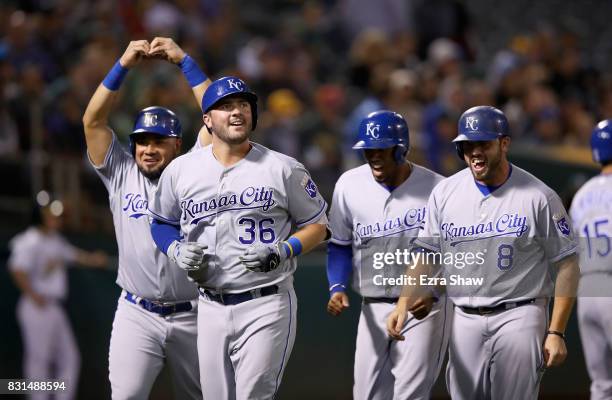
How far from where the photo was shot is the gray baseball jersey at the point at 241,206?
16.9ft

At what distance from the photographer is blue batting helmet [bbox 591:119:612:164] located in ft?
21.9

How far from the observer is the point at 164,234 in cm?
544

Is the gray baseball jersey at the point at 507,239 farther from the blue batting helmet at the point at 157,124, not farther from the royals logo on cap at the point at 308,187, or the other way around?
the blue batting helmet at the point at 157,124

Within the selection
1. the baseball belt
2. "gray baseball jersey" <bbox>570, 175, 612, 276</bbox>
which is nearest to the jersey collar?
the baseball belt

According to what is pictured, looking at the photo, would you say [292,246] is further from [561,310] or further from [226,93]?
[561,310]

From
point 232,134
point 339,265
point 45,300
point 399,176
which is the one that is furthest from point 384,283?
point 45,300

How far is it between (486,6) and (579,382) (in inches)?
328

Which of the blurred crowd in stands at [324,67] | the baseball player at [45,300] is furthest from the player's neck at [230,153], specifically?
the baseball player at [45,300]

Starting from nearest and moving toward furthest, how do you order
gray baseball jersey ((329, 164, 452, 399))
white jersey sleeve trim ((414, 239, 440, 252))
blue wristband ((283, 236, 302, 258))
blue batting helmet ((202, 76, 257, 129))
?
blue wristband ((283, 236, 302, 258)) < blue batting helmet ((202, 76, 257, 129)) < white jersey sleeve trim ((414, 239, 440, 252)) < gray baseball jersey ((329, 164, 452, 399))

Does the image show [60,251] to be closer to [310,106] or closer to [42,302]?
[42,302]

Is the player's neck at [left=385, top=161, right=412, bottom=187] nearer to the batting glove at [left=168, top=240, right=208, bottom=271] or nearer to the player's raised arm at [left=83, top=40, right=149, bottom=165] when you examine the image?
the batting glove at [left=168, top=240, right=208, bottom=271]

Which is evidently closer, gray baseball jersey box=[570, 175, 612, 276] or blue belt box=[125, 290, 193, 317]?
blue belt box=[125, 290, 193, 317]

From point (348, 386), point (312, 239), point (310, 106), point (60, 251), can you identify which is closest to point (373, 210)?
point (312, 239)

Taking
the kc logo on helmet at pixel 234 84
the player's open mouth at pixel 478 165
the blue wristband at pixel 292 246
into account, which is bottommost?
the blue wristband at pixel 292 246
